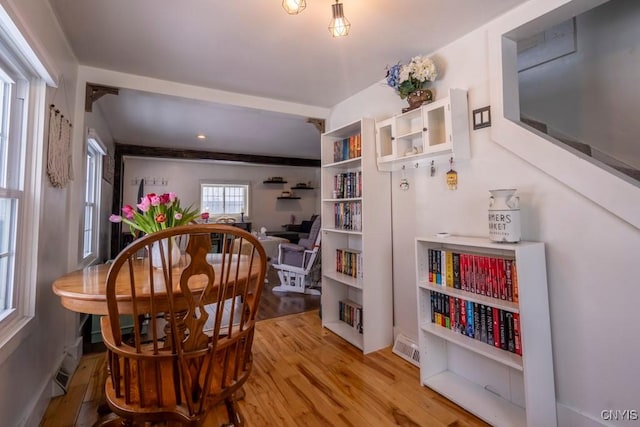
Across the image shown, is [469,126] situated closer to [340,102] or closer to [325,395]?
[340,102]

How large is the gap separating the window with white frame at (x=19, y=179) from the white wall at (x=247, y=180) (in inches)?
187

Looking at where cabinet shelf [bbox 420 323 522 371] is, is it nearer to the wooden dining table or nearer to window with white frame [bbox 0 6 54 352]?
the wooden dining table

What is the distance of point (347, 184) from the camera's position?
8.63ft

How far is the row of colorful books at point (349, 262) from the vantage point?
2.51m

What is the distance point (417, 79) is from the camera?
1.98m

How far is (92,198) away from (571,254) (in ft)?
13.5

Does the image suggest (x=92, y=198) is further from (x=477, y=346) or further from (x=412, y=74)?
(x=477, y=346)

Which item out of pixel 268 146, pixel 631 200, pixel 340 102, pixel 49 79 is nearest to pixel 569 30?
pixel 631 200

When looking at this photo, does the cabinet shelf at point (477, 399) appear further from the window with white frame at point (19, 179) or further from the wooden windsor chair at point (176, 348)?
the window with white frame at point (19, 179)

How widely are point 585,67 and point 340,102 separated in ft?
6.34

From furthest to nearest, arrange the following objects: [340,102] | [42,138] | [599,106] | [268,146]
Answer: [268,146]
[340,102]
[599,106]
[42,138]

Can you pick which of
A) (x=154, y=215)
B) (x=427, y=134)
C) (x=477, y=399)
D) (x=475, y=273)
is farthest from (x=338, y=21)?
(x=477, y=399)

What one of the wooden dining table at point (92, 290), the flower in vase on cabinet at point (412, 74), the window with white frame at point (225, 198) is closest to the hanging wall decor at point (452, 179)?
the flower in vase on cabinet at point (412, 74)

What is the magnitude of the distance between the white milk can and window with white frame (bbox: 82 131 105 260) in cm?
347
